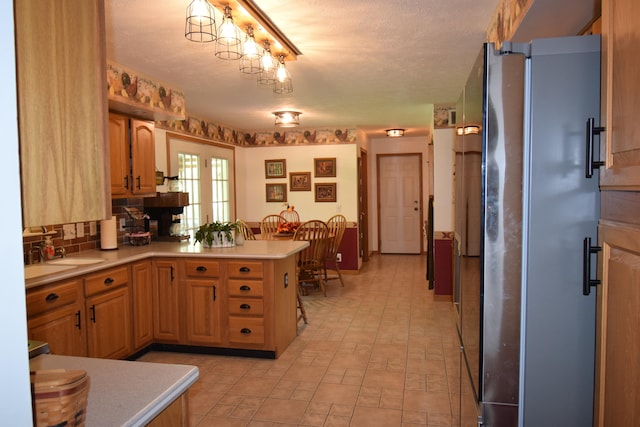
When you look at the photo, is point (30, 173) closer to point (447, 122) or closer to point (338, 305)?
point (338, 305)

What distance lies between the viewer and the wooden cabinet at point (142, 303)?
3680 millimetres

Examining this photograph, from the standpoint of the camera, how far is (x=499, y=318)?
1387 mm

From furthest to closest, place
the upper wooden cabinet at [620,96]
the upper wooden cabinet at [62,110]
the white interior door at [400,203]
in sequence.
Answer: the white interior door at [400,203] < the upper wooden cabinet at [620,96] < the upper wooden cabinet at [62,110]

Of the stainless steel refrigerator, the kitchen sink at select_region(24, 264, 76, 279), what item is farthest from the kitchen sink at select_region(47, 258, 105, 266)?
the stainless steel refrigerator

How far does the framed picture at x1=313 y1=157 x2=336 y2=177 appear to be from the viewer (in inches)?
290

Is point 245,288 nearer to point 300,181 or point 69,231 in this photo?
point 69,231

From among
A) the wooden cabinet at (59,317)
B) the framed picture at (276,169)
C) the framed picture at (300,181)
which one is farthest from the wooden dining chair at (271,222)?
the wooden cabinet at (59,317)

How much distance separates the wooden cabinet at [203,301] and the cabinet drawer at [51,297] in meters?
0.95

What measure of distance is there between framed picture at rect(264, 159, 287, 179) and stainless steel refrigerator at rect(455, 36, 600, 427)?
245 inches

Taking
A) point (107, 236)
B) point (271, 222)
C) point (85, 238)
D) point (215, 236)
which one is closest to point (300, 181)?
point (271, 222)

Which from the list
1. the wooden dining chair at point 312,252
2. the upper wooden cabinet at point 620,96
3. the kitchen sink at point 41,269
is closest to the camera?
the upper wooden cabinet at point 620,96

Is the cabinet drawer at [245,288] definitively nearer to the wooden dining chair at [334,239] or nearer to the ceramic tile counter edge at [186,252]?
the ceramic tile counter edge at [186,252]

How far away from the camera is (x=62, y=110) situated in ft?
2.53

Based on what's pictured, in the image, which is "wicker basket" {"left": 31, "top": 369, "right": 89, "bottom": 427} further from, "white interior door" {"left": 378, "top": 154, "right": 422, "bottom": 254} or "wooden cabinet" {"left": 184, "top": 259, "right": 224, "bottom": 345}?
"white interior door" {"left": 378, "top": 154, "right": 422, "bottom": 254}
